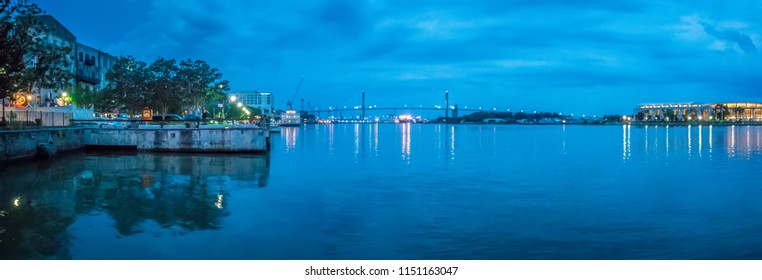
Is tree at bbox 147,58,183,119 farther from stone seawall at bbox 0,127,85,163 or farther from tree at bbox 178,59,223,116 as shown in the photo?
stone seawall at bbox 0,127,85,163

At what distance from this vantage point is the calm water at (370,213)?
15938 millimetres

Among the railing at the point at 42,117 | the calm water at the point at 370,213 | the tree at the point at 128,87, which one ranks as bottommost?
the calm water at the point at 370,213

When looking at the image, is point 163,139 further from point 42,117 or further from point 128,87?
point 128,87

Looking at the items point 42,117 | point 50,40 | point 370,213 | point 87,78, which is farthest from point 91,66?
point 370,213

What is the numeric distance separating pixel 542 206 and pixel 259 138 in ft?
103

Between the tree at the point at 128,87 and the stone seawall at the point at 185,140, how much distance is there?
24375mm

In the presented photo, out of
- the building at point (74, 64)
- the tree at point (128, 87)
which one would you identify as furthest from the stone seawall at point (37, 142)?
the tree at point (128, 87)

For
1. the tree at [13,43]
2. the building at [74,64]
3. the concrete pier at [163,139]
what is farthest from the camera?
the building at [74,64]

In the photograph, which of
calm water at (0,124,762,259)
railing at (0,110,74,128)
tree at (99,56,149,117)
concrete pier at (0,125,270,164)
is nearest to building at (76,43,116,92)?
tree at (99,56,149,117)

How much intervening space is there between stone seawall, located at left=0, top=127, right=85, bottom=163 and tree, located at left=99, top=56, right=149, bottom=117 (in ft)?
80.4

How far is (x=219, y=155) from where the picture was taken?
48.3m

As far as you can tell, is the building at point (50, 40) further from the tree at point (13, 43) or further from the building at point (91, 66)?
the tree at point (13, 43)

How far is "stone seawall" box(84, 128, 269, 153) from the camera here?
4956cm

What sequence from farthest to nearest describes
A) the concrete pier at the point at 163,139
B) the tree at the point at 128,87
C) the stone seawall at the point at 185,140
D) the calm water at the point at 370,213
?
the tree at the point at 128,87
the stone seawall at the point at 185,140
the concrete pier at the point at 163,139
the calm water at the point at 370,213
